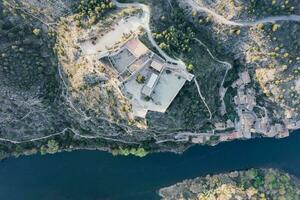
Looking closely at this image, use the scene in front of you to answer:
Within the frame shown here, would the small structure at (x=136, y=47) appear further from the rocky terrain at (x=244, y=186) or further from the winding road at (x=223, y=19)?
the rocky terrain at (x=244, y=186)

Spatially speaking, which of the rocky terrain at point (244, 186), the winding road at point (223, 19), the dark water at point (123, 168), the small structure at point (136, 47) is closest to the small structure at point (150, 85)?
the small structure at point (136, 47)

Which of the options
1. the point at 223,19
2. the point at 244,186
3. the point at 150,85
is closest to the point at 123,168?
the point at 150,85

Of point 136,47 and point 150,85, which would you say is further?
point 150,85

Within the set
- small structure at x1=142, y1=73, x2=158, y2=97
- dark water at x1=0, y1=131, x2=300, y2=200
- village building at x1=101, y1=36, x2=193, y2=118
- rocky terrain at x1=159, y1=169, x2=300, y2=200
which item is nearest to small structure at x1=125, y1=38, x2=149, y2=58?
village building at x1=101, y1=36, x2=193, y2=118

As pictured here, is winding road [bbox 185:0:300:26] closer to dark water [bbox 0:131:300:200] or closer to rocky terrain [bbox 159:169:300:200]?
dark water [bbox 0:131:300:200]

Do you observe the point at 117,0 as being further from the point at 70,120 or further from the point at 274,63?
the point at 274,63

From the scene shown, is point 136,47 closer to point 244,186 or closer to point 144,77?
point 144,77
